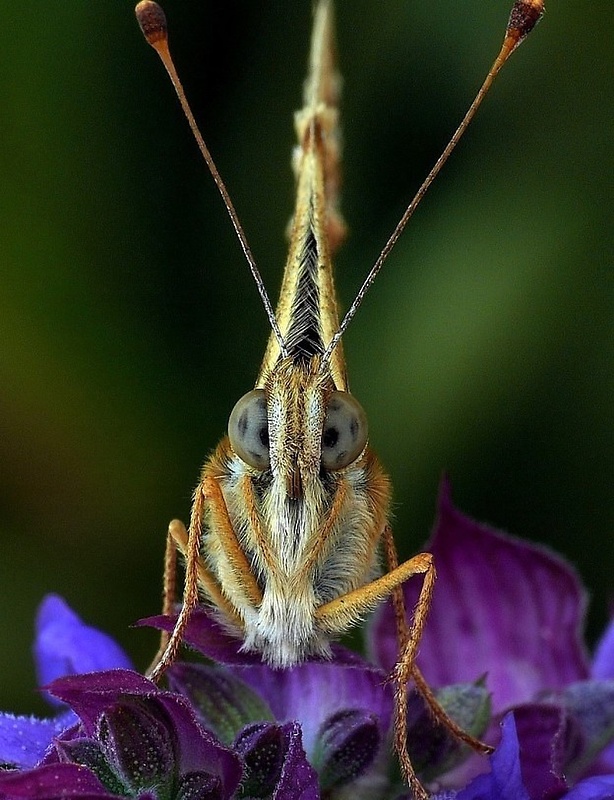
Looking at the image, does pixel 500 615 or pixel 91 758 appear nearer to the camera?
pixel 91 758

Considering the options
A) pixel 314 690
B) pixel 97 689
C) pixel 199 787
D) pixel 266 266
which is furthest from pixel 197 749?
pixel 266 266

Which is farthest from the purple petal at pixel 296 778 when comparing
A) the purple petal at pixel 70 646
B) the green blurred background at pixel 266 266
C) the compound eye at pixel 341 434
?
the green blurred background at pixel 266 266

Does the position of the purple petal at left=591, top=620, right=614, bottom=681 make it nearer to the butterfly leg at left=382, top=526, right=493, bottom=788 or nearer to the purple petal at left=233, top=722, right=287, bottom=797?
the butterfly leg at left=382, top=526, right=493, bottom=788

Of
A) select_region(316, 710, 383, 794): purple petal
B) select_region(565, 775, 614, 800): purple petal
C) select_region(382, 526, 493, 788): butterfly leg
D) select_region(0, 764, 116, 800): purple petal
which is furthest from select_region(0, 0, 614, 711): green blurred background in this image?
select_region(0, 764, 116, 800): purple petal

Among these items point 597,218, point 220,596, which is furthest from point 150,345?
point 220,596

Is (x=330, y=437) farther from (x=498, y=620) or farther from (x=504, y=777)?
(x=498, y=620)

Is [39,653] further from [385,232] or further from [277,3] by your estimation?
[277,3]
